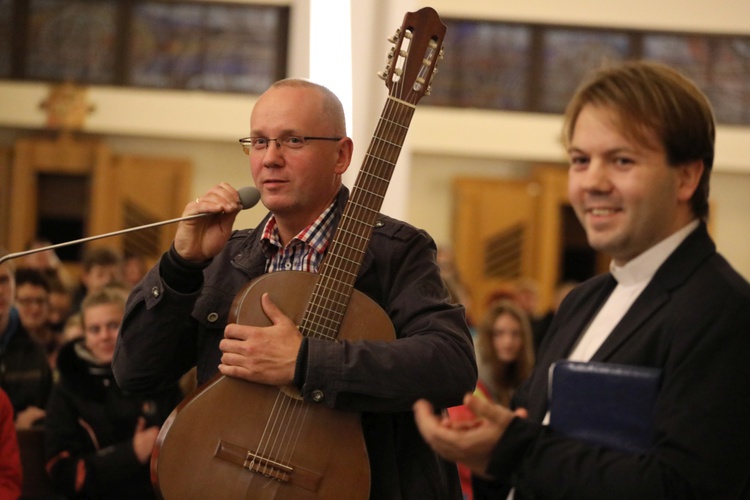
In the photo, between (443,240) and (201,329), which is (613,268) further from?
(443,240)

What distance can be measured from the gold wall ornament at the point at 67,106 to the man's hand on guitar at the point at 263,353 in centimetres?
1032

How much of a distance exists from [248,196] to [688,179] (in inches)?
38.2

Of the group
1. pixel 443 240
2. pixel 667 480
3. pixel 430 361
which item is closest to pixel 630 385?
pixel 667 480

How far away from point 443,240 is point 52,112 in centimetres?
455

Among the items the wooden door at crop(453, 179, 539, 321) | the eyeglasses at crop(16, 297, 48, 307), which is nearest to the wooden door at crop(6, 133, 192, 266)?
the wooden door at crop(453, 179, 539, 321)

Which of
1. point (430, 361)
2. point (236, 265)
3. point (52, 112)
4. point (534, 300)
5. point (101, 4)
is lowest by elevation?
point (534, 300)

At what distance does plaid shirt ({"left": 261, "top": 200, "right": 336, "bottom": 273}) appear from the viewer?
2328 mm

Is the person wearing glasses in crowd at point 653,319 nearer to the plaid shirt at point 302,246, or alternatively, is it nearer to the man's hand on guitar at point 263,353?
the man's hand on guitar at point 263,353

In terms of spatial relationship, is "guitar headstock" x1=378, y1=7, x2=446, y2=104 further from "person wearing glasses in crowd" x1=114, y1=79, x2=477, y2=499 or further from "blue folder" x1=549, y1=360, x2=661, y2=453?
"blue folder" x1=549, y1=360, x2=661, y2=453

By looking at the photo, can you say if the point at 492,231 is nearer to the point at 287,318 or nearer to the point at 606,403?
Result: the point at 287,318

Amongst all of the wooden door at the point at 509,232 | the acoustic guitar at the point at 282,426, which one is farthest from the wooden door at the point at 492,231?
the acoustic guitar at the point at 282,426

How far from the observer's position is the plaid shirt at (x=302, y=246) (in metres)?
2.33

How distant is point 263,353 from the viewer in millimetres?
2107

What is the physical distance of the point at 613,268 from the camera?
5.94 feet
